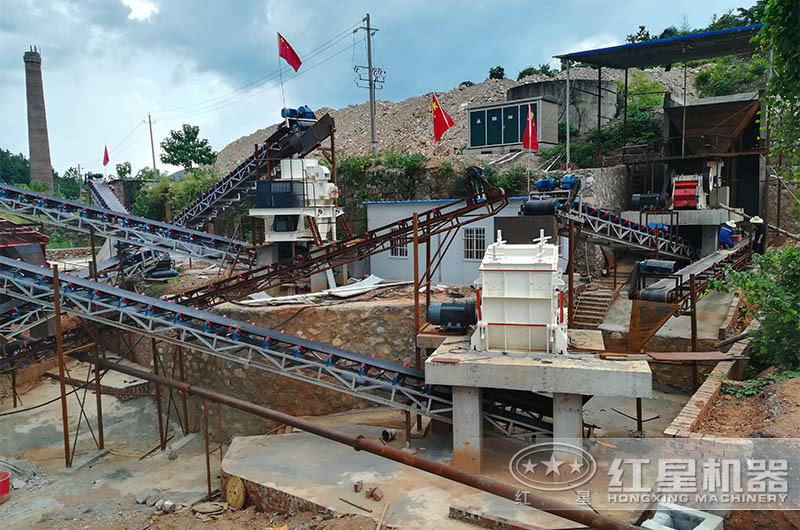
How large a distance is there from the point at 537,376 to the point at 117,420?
1845cm

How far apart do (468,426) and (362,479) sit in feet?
9.45

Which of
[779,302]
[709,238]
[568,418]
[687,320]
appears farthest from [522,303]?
[709,238]

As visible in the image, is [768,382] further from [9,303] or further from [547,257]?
[9,303]

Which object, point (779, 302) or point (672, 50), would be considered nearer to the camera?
point (779, 302)

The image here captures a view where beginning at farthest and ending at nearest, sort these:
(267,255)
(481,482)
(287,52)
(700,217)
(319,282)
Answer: (287,52) < (267,255) < (319,282) < (700,217) < (481,482)

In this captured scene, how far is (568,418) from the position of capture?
13.6 metres

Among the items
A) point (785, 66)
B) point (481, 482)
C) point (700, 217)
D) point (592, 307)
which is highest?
point (785, 66)

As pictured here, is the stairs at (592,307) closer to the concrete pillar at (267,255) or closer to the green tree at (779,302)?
the green tree at (779,302)

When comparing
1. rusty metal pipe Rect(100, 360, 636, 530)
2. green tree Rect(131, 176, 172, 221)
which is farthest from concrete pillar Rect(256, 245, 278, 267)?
green tree Rect(131, 176, 172, 221)

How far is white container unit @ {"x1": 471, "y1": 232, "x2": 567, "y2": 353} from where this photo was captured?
1402 cm

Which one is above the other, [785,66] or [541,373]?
[785,66]

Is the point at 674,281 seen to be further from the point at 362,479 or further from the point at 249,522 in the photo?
the point at 249,522

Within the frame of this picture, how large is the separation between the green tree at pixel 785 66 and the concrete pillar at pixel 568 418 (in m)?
7.38

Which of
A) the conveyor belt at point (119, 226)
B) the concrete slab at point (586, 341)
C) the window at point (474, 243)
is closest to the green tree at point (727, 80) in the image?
the window at point (474, 243)
